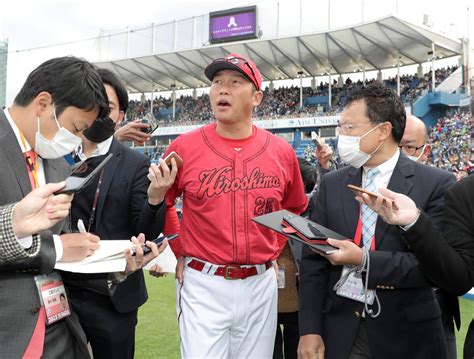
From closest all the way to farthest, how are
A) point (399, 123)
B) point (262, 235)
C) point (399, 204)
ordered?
point (399, 204) → point (399, 123) → point (262, 235)

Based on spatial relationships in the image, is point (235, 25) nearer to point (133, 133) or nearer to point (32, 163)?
point (133, 133)

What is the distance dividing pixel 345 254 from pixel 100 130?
1.48 m

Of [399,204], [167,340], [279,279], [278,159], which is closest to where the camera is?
[399,204]

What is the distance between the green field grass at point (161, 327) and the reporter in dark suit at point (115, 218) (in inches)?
98.3

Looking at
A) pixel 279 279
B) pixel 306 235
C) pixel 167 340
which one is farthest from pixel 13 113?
pixel 167 340

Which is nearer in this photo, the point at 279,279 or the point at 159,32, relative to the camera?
the point at 279,279

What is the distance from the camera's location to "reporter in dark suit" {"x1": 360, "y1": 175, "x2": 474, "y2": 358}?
1.96 meters

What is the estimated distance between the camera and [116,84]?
10.5ft

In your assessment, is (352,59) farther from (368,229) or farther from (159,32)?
(368,229)

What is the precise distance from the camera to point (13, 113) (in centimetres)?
207

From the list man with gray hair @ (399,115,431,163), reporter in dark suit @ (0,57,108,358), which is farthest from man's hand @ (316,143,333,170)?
reporter in dark suit @ (0,57,108,358)

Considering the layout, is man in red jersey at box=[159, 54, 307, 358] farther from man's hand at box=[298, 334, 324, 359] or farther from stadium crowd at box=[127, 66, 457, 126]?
stadium crowd at box=[127, 66, 457, 126]

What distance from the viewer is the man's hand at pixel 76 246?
205 centimetres

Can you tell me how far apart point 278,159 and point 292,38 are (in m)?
31.3
